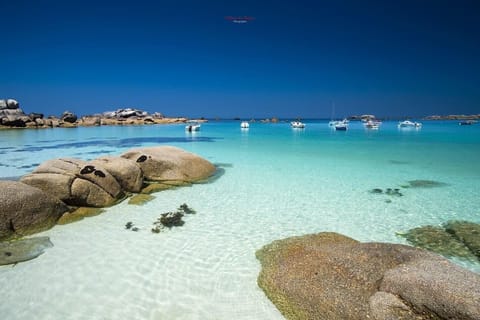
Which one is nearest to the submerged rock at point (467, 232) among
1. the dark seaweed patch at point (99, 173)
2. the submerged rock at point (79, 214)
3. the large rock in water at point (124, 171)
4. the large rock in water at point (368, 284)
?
the large rock in water at point (368, 284)

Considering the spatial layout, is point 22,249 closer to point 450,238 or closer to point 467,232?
point 450,238

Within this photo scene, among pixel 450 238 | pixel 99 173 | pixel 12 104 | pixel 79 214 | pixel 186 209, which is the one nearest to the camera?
pixel 450 238

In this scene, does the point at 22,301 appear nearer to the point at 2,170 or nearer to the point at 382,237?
the point at 382,237

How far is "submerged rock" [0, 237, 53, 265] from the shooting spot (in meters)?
6.27

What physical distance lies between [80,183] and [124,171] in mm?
2221

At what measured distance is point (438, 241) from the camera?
7586mm

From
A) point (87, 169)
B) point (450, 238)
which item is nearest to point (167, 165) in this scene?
point (87, 169)

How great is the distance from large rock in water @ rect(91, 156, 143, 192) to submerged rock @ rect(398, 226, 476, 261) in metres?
9.82

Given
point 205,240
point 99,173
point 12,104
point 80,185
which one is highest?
point 12,104

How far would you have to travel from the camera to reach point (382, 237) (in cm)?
790

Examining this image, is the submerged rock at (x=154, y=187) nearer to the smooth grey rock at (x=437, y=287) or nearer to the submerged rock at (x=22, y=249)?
the submerged rock at (x=22, y=249)

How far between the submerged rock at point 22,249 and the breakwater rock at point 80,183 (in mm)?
433

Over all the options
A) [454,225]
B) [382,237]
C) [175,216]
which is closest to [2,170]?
[175,216]

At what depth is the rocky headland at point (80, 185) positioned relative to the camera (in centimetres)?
755
